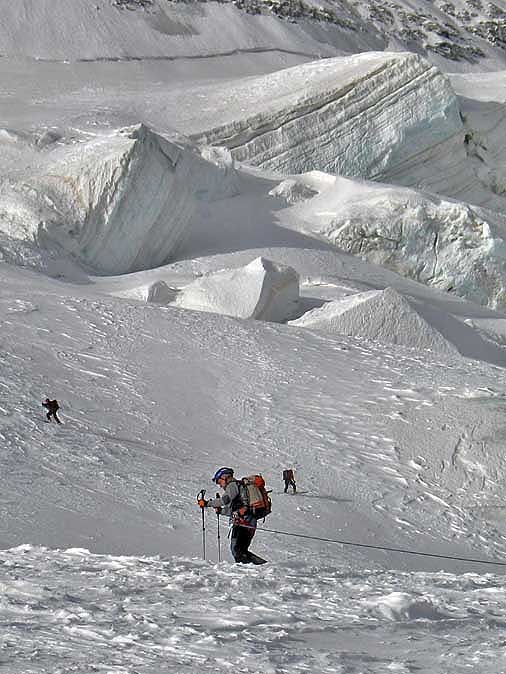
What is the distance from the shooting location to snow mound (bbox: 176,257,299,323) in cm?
1727

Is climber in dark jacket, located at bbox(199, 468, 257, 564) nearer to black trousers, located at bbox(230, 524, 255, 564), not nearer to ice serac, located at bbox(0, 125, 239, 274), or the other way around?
black trousers, located at bbox(230, 524, 255, 564)

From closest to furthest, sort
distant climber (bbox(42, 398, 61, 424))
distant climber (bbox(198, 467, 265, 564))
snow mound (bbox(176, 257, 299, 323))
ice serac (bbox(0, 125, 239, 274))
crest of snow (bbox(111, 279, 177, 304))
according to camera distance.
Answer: distant climber (bbox(198, 467, 265, 564)) < distant climber (bbox(42, 398, 61, 424)) < snow mound (bbox(176, 257, 299, 323)) < crest of snow (bbox(111, 279, 177, 304)) < ice serac (bbox(0, 125, 239, 274))

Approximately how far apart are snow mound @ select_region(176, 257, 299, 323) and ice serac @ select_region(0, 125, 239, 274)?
296 centimetres

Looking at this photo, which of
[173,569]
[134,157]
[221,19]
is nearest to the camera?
[173,569]

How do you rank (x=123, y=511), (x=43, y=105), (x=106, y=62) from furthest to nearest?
(x=106, y=62) < (x=43, y=105) < (x=123, y=511)

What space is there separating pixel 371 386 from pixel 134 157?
27.7 feet

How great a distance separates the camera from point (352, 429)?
40.3ft

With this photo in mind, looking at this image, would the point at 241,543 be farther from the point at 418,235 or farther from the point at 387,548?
the point at 418,235

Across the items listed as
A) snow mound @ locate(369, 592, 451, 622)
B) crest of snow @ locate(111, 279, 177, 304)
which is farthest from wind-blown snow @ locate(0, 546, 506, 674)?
crest of snow @ locate(111, 279, 177, 304)

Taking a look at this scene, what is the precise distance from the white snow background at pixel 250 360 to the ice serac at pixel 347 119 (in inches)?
2.3

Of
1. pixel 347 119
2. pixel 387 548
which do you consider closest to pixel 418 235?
pixel 347 119

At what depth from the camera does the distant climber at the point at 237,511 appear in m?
7.34

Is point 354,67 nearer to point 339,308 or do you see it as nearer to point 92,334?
point 339,308

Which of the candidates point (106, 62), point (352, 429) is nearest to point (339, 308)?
point (352, 429)
